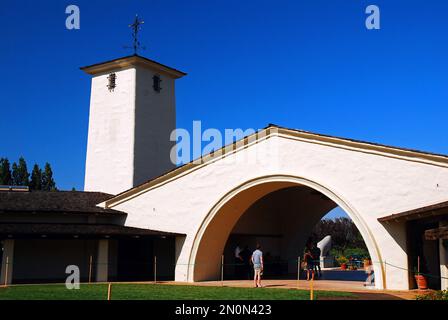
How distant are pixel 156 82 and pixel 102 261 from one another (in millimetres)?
13837

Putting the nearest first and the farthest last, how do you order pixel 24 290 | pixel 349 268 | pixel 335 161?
pixel 24 290 < pixel 335 161 < pixel 349 268

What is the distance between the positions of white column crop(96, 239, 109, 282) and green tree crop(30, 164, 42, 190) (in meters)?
38.2

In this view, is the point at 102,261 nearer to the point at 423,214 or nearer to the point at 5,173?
the point at 423,214

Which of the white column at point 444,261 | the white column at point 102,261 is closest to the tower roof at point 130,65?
the white column at point 102,261

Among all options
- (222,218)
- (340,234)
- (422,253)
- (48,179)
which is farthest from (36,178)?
(422,253)

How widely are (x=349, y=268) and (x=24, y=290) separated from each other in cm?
2607

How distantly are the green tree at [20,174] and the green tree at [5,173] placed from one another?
600mm

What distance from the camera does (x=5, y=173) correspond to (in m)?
57.6

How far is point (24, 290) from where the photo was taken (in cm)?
1877

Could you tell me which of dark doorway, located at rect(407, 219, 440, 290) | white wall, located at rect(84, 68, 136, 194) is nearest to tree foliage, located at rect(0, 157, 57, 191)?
white wall, located at rect(84, 68, 136, 194)

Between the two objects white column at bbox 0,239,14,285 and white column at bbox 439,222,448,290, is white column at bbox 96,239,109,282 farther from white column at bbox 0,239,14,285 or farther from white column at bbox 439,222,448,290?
white column at bbox 439,222,448,290

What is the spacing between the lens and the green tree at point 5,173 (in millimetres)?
57031
